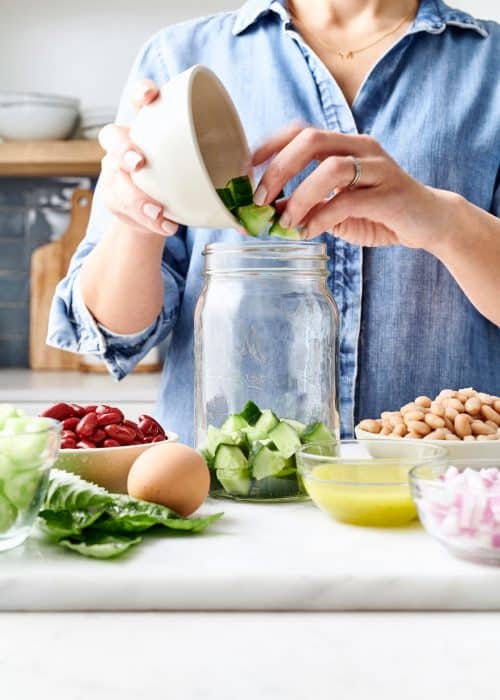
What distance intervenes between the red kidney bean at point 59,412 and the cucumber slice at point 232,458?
164 millimetres

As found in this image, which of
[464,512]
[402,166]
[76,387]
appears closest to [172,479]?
[464,512]

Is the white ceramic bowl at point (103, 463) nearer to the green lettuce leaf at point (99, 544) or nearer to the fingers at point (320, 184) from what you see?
the green lettuce leaf at point (99, 544)

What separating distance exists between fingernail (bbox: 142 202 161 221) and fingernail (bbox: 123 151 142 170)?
0.06 metres

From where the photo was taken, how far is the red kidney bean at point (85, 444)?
962 mm

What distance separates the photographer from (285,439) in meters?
0.97

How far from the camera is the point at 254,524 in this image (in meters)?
0.89

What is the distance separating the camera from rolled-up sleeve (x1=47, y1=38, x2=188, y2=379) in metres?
1.35

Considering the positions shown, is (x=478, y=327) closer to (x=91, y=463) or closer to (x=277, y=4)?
(x=277, y=4)

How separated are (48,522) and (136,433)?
201mm

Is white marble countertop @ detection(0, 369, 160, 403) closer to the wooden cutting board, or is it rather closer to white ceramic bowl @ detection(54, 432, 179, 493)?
the wooden cutting board

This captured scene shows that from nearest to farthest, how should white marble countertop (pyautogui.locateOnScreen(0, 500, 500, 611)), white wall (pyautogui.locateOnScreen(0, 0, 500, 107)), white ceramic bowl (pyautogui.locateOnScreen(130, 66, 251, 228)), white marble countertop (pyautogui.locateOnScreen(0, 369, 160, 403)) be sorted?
1. white marble countertop (pyautogui.locateOnScreen(0, 500, 500, 611))
2. white ceramic bowl (pyautogui.locateOnScreen(130, 66, 251, 228))
3. white marble countertop (pyautogui.locateOnScreen(0, 369, 160, 403))
4. white wall (pyautogui.locateOnScreen(0, 0, 500, 107))

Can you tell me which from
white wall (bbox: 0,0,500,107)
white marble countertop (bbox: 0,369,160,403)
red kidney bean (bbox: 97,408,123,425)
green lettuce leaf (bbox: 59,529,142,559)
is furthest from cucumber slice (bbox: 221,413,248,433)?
white wall (bbox: 0,0,500,107)

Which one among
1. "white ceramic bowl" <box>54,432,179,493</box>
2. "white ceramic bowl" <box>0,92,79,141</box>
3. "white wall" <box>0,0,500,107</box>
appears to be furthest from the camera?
"white wall" <box>0,0,500,107</box>

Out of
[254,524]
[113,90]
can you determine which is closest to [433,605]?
[254,524]
